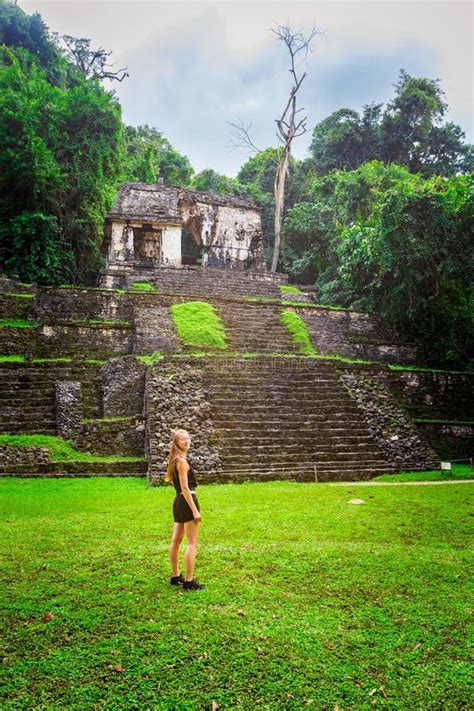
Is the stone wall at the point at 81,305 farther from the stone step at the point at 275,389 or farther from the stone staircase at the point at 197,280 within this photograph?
the stone step at the point at 275,389

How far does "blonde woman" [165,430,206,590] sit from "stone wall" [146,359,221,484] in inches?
170

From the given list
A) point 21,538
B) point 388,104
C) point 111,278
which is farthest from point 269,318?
point 388,104

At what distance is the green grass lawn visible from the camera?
260 centimetres

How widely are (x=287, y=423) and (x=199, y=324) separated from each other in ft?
16.4

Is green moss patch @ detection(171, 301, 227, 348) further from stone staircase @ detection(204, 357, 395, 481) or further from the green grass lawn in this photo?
the green grass lawn

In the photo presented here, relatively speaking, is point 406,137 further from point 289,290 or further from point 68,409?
point 68,409

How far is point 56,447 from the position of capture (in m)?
8.76

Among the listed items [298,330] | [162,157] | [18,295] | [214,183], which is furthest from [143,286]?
[162,157]

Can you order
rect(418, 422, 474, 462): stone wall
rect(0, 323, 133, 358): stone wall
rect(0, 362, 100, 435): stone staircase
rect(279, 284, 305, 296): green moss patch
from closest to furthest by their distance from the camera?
Result: rect(0, 362, 100, 435): stone staircase < rect(418, 422, 474, 462): stone wall < rect(0, 323, 133, 358): stone wall < rect(279, 284, 305, 296): green moss patch

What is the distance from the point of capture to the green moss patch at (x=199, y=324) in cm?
1340

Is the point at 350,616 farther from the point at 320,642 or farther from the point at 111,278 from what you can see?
the point at 111,278

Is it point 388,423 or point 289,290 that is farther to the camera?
point 289,290

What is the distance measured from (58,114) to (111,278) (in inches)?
275

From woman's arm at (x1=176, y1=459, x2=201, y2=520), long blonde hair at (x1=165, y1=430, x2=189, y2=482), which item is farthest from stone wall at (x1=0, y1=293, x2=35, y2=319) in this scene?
woman's arm at (x1=176, y1=459, x2=201, y2=520)
